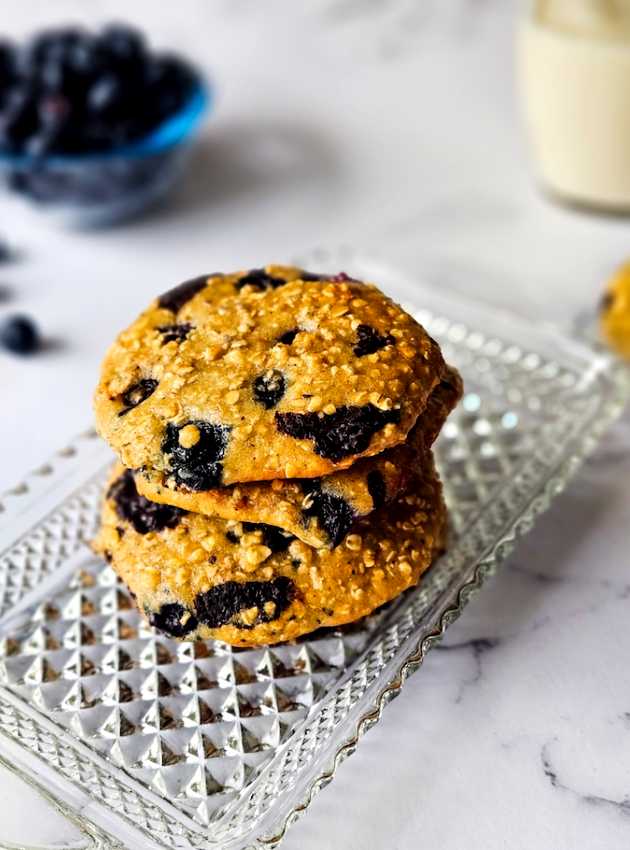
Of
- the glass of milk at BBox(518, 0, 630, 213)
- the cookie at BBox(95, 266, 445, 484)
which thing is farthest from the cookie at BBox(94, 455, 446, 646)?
the glass of milk at BBox(518, 0, 630, 213)

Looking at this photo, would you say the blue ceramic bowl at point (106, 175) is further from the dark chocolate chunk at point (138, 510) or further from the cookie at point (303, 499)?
the cookie at point (303, 499)

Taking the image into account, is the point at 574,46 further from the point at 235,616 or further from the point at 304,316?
the point at 235,616

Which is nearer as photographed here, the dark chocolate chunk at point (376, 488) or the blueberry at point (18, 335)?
the dark chocolate chunk at point (376, 488)

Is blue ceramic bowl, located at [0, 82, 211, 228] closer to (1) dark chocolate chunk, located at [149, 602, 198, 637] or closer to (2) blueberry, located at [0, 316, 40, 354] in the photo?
(2) blueberry, located at [0, 316, 40, 354]

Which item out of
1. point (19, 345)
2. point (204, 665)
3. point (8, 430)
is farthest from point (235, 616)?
point (19, 345)

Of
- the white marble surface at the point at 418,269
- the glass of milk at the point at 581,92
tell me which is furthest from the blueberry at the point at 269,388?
the glass of milk at the point at 581,92

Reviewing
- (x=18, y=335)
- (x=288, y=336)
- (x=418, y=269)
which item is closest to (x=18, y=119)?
(x=18, y=335)

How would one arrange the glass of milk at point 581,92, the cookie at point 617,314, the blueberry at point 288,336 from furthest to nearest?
the glass of milk at point 581,92 → the cookie at point 617,314 → the blueberry at point 288,336
